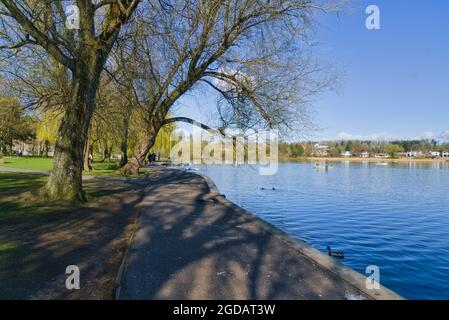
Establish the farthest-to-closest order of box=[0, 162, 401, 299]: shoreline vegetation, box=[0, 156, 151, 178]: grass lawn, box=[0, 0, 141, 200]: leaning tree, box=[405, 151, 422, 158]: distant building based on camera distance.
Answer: box=[405, 151, 422, 158]: distant building → box=[0, 156, 151, 178]: grass lawn → box=[0, 0, 141, 200]: leaning tree → box=[0, 162, 401, 299]: shoreline vegetation

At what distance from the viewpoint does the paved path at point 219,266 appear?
14.5 ft

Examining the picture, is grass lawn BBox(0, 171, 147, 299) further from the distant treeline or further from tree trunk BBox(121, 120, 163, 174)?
the distant treeline

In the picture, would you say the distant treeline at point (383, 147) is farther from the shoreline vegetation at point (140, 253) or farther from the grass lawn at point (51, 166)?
the shoreline vegetation at point (140, 253)

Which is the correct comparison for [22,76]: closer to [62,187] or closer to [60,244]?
[62,187]

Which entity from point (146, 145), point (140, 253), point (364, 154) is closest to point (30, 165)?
point (146, 145)

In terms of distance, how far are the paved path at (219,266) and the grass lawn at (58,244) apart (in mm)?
417

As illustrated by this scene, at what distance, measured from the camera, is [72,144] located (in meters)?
11.4

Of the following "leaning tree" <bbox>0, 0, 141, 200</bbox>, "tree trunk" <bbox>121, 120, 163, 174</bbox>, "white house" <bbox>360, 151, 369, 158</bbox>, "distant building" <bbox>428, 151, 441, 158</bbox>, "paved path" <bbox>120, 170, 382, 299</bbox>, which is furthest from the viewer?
"white house" <bbox>360, 151, 369, 158</bbox>

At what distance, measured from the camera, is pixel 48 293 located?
4461 millimetres

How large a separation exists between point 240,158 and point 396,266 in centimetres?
803

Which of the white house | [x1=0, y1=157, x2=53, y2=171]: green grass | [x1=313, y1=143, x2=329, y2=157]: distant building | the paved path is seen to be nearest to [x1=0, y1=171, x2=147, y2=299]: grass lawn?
the paved path

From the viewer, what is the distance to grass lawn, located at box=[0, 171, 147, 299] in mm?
4676

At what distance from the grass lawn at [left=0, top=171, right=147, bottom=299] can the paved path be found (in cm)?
42
